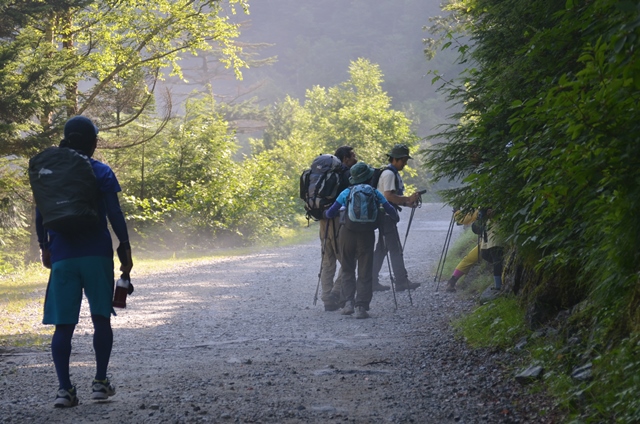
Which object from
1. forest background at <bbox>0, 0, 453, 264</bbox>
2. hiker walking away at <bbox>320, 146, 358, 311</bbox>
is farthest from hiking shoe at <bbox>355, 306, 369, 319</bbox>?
forest background at <bbox>0, 0, 453, 264</bbox>

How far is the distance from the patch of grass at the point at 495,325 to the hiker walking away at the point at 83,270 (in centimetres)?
336

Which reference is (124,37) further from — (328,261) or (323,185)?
(328,261)

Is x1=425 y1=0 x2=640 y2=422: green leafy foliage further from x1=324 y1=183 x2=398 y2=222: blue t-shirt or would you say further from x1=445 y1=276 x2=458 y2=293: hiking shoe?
x1=445 y1=276 x2=458 y2=293: hiking shoe

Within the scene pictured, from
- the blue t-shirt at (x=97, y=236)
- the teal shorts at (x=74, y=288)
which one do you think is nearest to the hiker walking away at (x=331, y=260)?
the blue t-shirt at (x=97, y=236)

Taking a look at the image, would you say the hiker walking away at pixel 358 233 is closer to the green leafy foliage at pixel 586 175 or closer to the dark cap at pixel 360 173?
the dark cap at pixel 360 173

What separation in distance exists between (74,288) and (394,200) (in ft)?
22.1

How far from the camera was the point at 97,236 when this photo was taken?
5621mm

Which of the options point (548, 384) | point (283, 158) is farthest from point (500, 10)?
point (283, 158)

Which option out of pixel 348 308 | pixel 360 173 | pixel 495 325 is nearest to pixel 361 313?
pixel 348 308

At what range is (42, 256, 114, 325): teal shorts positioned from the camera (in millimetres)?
5512

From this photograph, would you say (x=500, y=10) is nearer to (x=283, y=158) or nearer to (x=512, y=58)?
(x=512, y=58)

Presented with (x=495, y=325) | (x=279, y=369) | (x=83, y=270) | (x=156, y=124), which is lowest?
(x=279, y=369)

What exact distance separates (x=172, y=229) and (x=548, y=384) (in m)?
23.0

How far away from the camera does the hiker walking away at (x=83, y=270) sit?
5504 millimetres
